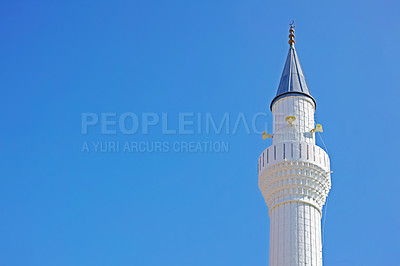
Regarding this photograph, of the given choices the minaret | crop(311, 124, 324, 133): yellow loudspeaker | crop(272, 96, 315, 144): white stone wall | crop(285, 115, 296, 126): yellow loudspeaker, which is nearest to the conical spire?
the minaret

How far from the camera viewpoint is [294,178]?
20469mm

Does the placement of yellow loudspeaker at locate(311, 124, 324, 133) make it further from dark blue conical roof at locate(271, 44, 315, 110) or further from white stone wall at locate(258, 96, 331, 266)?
dark blue conical roof at locate(271, 44, 315, 110)

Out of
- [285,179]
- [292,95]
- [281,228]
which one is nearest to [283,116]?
[292,95]

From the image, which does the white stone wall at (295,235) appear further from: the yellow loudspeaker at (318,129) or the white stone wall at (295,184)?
the yellow loudspeaker at (318,129)

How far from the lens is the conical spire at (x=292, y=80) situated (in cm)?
2209

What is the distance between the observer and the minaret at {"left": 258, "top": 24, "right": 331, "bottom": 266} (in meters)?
19.4

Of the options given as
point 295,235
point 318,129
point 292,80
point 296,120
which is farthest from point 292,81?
point 295,235

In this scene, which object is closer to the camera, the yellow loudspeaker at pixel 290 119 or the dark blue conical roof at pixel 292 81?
the yellow loudspeaker at pixel 290 119

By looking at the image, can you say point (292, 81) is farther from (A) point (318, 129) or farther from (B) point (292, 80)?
(A) point (318, 129)

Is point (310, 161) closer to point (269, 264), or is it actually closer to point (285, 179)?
point (285, 179)

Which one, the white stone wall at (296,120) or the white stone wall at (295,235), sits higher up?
the white stone wall at (296,120)

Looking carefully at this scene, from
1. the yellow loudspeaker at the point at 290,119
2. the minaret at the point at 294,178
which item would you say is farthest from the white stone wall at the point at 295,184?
the yellow loudspeaker at the point at 290,119

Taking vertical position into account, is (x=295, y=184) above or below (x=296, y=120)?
below

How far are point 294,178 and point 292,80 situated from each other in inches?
144
